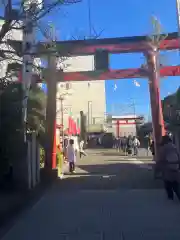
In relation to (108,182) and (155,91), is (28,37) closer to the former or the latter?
(108,182)

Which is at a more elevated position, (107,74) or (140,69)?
(140,69)

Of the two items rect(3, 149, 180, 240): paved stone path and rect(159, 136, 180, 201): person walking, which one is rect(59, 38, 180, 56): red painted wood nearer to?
rect(3, 149, 180, 240): paved stone path

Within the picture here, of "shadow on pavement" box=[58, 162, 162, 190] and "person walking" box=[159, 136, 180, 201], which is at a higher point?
"person walking" box=[159, 136, 180, 201]

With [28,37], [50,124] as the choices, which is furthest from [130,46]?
[28,37]

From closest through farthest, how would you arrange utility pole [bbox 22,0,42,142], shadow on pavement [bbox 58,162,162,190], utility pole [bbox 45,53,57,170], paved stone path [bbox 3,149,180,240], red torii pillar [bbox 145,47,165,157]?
paved stone path [bbox 3,149,180,240] < utility pole [bbox 22,0,42,142] < shadow on pavement [bbox 58,162,162,190] < utility pole [bbox 45,53,57,170] < red torii pillar [bbox 145,47,165,157]

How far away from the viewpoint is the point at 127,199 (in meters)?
10.1

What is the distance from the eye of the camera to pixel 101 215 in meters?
8.06

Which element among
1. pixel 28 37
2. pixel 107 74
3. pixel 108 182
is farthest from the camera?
pixel 107 74

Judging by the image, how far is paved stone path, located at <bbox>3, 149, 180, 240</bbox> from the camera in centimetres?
655

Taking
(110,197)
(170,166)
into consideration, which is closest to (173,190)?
(170,166)

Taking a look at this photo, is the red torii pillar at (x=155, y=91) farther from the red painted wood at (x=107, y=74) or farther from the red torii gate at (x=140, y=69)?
the red painted wood at (x=107, y=74)

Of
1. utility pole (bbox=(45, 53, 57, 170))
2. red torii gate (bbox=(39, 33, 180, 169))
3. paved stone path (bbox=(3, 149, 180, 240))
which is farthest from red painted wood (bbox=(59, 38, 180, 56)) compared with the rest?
paved stone path (bbox=(3, 149, 180, 240))

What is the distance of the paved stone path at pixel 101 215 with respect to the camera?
6.55 m

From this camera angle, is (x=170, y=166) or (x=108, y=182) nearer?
(x=170, y=166)
